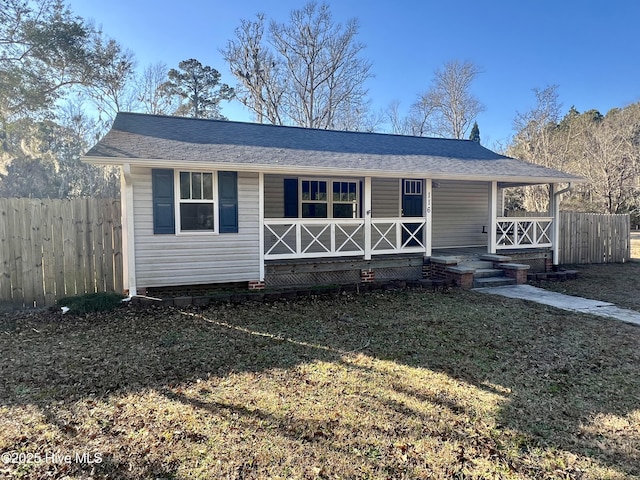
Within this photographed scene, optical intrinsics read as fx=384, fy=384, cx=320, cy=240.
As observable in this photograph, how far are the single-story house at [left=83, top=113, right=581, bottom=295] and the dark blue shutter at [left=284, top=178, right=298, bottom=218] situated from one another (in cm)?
3

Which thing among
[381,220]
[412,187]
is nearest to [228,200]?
[381,220]

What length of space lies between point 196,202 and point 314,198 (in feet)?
11.6

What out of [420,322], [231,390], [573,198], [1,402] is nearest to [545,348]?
[420,322]

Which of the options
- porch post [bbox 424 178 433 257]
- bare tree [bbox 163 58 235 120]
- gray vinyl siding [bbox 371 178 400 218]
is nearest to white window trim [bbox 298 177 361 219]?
gray vinyl siding [bbox 371 178 400 218]

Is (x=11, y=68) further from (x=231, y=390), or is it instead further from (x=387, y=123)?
(x=387, y=123)

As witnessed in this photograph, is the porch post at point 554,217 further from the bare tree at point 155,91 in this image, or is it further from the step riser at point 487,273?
the bare tree at point 155,91

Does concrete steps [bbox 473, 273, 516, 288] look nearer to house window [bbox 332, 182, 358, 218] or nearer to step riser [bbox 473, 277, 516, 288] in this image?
step riser [bbox 473, 277, 516, 288]

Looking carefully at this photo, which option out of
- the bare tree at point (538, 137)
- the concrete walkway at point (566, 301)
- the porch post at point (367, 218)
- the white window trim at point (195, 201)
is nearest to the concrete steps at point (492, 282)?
the concrete walkway at point (566, 301)

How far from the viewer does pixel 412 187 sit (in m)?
10.9

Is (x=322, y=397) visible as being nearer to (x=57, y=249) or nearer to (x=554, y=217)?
(x=57, y=249)

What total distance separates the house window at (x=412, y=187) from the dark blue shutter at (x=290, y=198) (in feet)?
10.6

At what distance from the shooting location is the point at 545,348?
4.79 metres

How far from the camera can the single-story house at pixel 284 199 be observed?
700 cm

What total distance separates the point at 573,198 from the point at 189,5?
83.8ft
